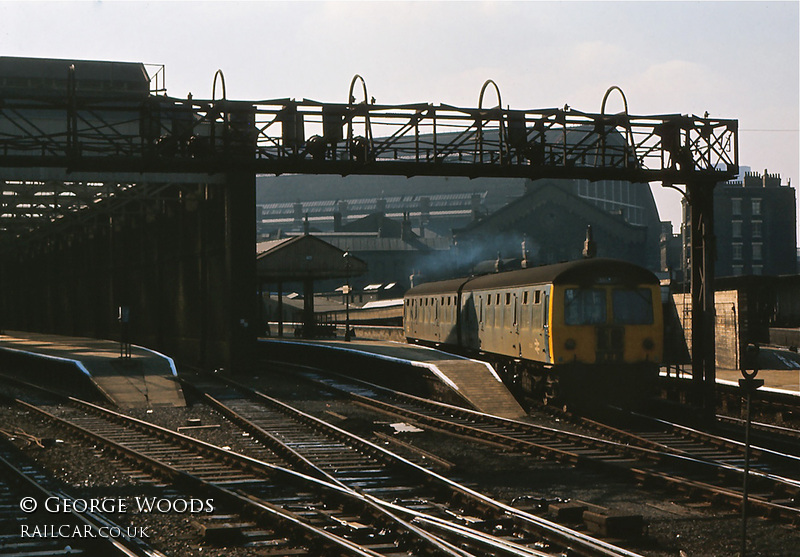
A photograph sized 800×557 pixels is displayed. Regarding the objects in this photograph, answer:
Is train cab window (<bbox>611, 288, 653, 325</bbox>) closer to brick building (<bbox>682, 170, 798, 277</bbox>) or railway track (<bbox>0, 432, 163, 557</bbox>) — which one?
railway track (<bbox>0, 432, 163, 557</bbox>)

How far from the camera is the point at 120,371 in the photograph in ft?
97.2

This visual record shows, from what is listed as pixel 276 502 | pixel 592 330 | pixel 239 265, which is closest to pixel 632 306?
pixel 592 330

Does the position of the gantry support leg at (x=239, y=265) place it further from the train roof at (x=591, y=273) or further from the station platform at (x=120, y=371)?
the train roof at (x=591, y=273)

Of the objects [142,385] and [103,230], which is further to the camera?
[103,230]

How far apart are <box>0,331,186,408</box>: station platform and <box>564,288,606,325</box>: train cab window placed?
10.8 metres

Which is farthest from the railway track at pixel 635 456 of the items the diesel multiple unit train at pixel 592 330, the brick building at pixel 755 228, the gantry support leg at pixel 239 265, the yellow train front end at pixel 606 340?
the brick building at pixel 755 228

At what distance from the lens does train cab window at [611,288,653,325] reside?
23.0 meters

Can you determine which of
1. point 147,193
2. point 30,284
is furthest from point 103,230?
point 30,284

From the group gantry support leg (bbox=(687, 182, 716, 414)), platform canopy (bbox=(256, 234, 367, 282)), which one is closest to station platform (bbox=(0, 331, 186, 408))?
platform canopy (bbox=(256, 234, 367, 282))

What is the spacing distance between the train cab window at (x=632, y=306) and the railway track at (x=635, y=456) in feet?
10.2

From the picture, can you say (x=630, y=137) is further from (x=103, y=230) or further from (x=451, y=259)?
(x=451, y=259)

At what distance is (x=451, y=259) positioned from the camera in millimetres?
89438

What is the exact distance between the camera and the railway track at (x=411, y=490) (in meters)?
11.0

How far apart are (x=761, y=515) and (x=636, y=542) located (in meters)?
2.59
